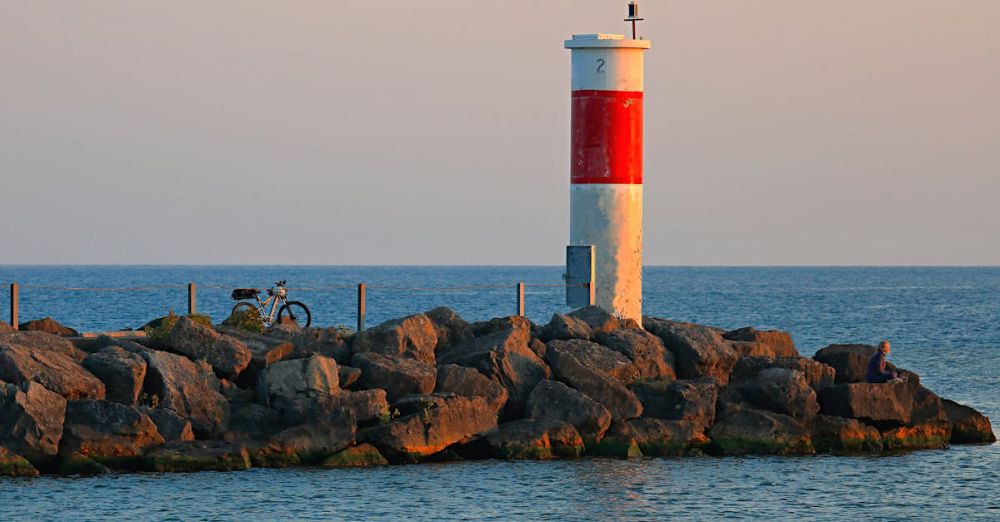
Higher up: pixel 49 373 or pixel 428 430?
pixel 49 373

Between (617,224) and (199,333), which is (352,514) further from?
(617,224)

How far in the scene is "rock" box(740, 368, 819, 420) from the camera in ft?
89.4

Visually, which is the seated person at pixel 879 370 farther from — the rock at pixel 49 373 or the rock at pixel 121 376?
the rock at pixel 49 373

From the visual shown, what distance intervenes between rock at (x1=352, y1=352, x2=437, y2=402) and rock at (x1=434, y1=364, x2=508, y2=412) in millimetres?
193

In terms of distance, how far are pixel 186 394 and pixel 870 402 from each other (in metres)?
12.3

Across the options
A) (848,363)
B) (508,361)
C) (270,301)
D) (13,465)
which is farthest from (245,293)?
(848,363)

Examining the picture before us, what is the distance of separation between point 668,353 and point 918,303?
268 ft

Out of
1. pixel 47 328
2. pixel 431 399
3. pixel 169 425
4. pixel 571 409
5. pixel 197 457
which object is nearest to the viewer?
pixel 197 457

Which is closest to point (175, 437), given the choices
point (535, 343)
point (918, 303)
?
point (535, 343)

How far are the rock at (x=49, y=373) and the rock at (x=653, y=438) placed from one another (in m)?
8.68

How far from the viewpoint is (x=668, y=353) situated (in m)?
29.0

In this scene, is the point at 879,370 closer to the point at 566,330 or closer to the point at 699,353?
the point at 699,353

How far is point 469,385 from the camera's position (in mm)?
26359

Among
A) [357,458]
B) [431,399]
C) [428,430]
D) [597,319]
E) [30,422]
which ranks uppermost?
[597,319]
